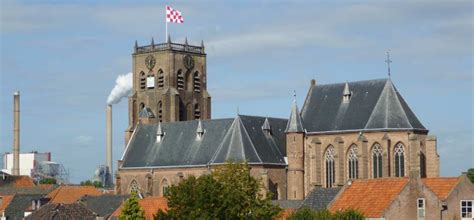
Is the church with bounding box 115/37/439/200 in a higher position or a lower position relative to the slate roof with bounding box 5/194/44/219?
higher

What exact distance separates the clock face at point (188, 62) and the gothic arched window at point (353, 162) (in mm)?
27045

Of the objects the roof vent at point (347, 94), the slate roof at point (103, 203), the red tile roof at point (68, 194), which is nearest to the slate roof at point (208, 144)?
the red tile roof at point (68, 194)

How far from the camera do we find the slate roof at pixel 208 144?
93438 millimetres

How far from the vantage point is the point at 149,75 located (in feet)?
370

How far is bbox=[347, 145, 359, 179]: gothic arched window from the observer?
9106 cm

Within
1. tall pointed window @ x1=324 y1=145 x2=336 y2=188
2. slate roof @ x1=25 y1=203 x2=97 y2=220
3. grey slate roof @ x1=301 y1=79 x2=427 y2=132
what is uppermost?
grey slate roof @ x1=301 y1=79 x2=427 y2=132

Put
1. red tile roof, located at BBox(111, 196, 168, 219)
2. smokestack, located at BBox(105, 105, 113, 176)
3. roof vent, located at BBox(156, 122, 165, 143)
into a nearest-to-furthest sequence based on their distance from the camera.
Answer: red tile roof, located at BBox(111, 196, 168, 219) → roof vent, located at BBox(156, 122, 165, 143) → smokestack, located at BBox(105, 105, 113, 176)

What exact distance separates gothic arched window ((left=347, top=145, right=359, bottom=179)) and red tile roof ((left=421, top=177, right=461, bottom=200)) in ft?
77.5

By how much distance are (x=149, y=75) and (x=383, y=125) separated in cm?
3167

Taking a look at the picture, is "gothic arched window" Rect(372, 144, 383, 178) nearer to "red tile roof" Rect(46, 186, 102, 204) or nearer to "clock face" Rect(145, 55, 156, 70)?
"red tile roof" Rect(46, 186, 102, 204)

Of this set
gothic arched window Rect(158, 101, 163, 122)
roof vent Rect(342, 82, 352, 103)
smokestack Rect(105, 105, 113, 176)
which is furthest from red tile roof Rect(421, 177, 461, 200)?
smokestack Rect(105, 105, 113, 176)

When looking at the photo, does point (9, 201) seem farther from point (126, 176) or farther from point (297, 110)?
point (297, 110)

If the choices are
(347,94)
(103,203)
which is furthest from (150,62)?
(347,94)

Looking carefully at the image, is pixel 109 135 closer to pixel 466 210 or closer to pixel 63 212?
pixel 63 212
